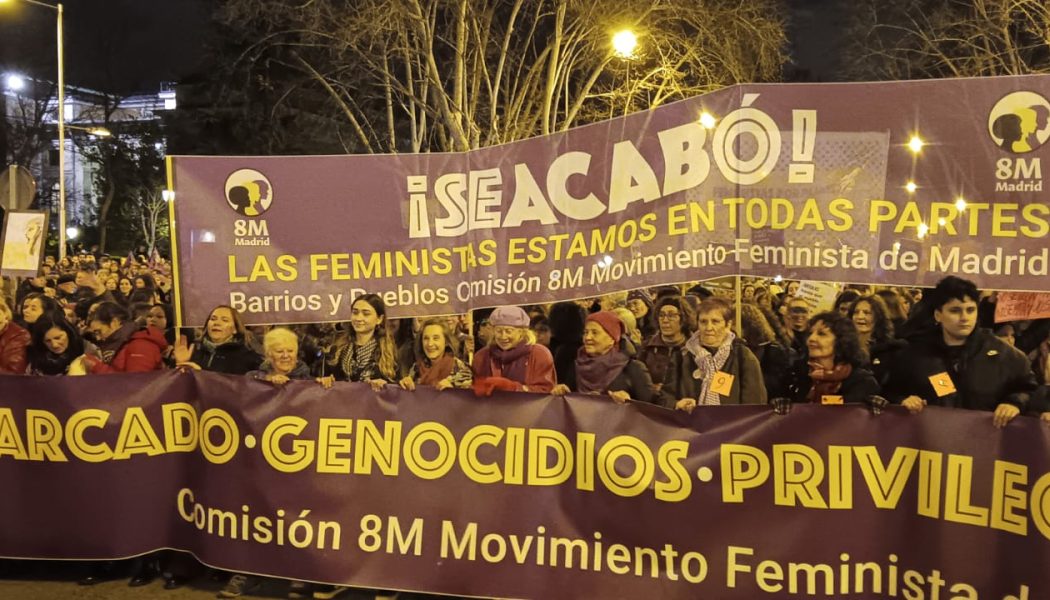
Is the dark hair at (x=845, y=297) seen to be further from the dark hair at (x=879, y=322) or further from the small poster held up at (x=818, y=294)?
the dark hair at (x=879, y=322)

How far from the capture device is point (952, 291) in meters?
4.40

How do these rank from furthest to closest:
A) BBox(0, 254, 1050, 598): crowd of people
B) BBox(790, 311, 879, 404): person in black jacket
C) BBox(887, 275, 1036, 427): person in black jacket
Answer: BBox(790, 311, 879, 404): person in black jacket, BBox(0, 254, 1050, 598): crowd of people, BBox(887, 275, 1036, 427): person in black jacket

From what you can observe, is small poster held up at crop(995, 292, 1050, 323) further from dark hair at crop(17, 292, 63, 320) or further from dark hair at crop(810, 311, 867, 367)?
dark hair at crop(17, 292, 63, 320)

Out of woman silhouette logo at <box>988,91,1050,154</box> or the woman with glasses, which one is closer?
woman silhouette logo at <box>988,91,1050,154</box>

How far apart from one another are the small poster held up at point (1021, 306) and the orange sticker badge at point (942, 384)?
1795 millimetres

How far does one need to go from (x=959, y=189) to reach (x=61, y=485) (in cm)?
488

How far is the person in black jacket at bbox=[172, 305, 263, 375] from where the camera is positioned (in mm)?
5516

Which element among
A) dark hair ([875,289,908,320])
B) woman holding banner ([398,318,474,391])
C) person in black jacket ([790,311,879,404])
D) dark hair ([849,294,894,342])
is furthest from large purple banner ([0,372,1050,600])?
dark hair ([875,289,908,320])

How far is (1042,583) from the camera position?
12.9 feet

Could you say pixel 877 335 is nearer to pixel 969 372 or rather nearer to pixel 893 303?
pixel 969 372

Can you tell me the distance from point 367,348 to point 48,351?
234cm

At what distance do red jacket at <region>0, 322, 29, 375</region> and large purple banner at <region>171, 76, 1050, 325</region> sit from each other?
1611mm

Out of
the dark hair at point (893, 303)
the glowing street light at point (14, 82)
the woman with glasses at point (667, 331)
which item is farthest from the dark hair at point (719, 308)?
the glowing street light at point (14, 82)

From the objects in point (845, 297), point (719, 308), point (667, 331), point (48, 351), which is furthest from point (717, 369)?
point (48, 351)
